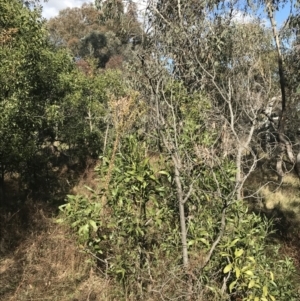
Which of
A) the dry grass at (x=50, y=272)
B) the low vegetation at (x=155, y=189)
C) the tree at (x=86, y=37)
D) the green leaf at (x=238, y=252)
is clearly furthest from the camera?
the tree at (x=86, y=37)

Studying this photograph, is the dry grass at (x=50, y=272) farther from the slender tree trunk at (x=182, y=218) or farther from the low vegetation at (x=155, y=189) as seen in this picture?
the slender tree trunk at (x=182, y=218)

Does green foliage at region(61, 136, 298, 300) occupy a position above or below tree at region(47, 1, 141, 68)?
below

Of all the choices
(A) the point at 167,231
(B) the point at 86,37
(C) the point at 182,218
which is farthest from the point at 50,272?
(B) the point at 86,37

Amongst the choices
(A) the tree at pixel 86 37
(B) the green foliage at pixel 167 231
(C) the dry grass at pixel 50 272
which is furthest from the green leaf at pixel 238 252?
(A) the tree at pixel 86 37

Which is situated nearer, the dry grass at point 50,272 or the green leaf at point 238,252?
the green leaf at point 238,252

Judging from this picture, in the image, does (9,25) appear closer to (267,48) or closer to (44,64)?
(44,64)

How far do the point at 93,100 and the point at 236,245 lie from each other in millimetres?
11324

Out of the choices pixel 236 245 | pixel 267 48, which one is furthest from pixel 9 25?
pixel 267 48

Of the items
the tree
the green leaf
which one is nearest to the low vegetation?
the green leaf

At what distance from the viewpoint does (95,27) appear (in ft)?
157

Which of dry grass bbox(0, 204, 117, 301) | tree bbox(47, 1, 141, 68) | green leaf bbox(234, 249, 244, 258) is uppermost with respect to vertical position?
tree bbox(47, 1, 141, 68)

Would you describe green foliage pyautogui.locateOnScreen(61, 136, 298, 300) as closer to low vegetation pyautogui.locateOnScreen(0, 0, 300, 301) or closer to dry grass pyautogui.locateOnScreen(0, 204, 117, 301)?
low vegetation pyautogui.locateOnScreen(0, 0, 300, 301)

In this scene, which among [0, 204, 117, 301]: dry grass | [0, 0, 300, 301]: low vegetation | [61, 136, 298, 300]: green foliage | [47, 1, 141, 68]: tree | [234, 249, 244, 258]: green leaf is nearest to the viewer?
[234, 249, 244, 258]: green leaf

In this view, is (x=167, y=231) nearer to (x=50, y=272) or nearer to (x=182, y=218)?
(x=182, y=218)
